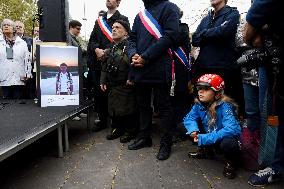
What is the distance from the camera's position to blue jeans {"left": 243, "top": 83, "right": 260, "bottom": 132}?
368 centimetres

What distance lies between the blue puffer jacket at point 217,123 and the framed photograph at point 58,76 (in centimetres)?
201

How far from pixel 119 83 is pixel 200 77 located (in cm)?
133

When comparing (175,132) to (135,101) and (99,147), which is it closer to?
(135,101)

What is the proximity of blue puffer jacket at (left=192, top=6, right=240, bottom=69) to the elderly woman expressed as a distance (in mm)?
3580

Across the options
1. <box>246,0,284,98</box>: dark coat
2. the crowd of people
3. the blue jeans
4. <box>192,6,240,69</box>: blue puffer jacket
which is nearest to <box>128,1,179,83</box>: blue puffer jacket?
the crowd of people

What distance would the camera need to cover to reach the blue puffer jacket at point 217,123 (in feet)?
10.7

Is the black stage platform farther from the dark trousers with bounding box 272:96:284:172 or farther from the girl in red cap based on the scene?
the dark trousers with bounding box 272:96:284:172

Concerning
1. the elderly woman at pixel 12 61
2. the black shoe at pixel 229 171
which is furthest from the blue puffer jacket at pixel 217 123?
the elderly woman at pixel 12 61

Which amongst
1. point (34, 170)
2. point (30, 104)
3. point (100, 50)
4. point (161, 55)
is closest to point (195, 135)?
point (161, 55)

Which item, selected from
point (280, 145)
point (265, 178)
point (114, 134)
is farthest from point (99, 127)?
point (280, 145)

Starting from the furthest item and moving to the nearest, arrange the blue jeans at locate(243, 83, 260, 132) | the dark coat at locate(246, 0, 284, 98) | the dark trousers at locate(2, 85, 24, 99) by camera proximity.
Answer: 1. the dark trousers at locate(2, 85, 24, 99)
2. the blue jeans at locate(243, 83, 260, 132)
3. the dark coat at locate(246, 0, 284, 98)

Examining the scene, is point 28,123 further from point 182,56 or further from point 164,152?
point 182,56

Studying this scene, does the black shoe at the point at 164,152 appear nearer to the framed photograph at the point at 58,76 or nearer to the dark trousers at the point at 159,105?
the dark trousers at the point at 159,105

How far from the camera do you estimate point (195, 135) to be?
3.40m
